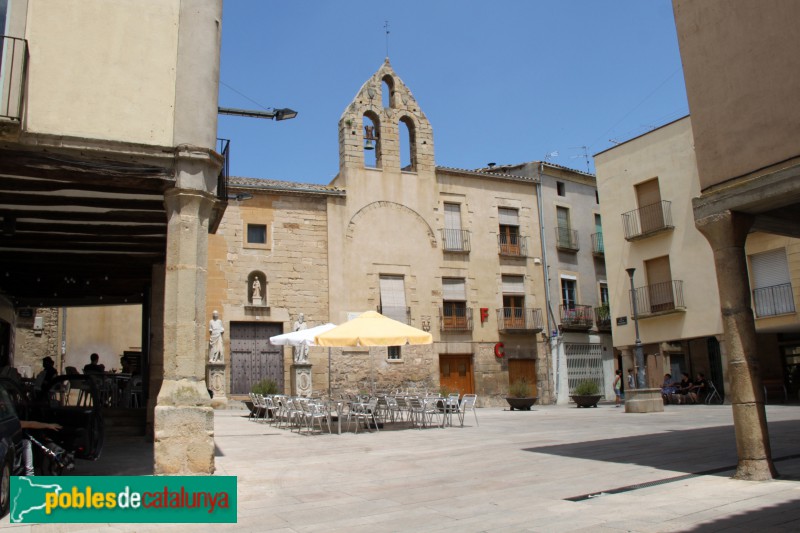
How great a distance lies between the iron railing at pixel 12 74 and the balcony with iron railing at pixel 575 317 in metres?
24.0

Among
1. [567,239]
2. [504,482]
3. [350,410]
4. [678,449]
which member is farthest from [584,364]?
[504,482]

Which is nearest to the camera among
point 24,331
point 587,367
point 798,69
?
point 798,69

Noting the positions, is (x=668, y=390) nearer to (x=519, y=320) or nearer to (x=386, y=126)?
(x=519, y=320)

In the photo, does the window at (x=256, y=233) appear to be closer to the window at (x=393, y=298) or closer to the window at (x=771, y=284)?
the window at (x=393, y=298)

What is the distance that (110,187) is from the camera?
8484 millimetres

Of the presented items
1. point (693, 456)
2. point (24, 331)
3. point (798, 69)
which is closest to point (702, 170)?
point (798, 69)

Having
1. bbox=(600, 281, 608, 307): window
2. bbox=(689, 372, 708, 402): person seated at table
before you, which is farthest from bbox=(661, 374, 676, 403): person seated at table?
bbox=(600, 281, 608, 307): window

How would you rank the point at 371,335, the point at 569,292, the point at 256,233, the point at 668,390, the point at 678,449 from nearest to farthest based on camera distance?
the point at 678,449
the point at 371,335
the point at 668,390
the point at 256,233
the point at 569,292

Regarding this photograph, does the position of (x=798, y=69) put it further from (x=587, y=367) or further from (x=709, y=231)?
(x=587, y=367)

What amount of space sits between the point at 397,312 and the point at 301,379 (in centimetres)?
492

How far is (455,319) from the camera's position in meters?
26.1

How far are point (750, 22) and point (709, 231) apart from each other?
7.40 feet

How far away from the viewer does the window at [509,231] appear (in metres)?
28.0

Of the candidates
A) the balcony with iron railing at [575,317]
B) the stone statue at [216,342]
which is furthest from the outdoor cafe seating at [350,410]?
the balcony with iron railing at [575,317]
